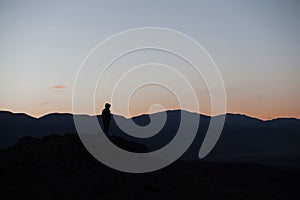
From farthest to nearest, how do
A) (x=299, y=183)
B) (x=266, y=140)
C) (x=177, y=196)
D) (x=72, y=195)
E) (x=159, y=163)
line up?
(x=266, y=140) → (x=299, y=183) → (x=159, y=163) → (x=177, y=196) → (x=72, y=195)

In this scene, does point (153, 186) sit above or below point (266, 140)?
A: below

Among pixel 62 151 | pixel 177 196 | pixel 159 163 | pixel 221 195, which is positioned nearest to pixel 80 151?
pixel 62 151

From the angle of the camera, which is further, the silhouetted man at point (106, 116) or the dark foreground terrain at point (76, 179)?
the silhouetted man at point (106, 116)

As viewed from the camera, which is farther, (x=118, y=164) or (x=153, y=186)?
(x=118, y=164)

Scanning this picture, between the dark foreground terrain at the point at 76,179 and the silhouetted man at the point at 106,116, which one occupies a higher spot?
the silhouetted man at the point at 106,116

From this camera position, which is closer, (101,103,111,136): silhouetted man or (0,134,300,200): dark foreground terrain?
(0,134,300,200): dark foreground terrain

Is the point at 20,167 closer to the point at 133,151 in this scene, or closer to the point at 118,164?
the point at 118,164

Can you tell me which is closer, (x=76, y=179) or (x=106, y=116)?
(x=76, y=179)

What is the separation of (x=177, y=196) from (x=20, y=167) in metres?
9.82

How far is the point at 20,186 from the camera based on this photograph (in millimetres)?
22078

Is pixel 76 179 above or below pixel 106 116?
below

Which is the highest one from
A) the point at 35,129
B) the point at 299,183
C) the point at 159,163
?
the point at 35,129

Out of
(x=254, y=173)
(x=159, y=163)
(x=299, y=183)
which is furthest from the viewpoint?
(x=254, y=173)

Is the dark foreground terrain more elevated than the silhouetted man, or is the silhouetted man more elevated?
the silhouetted man
